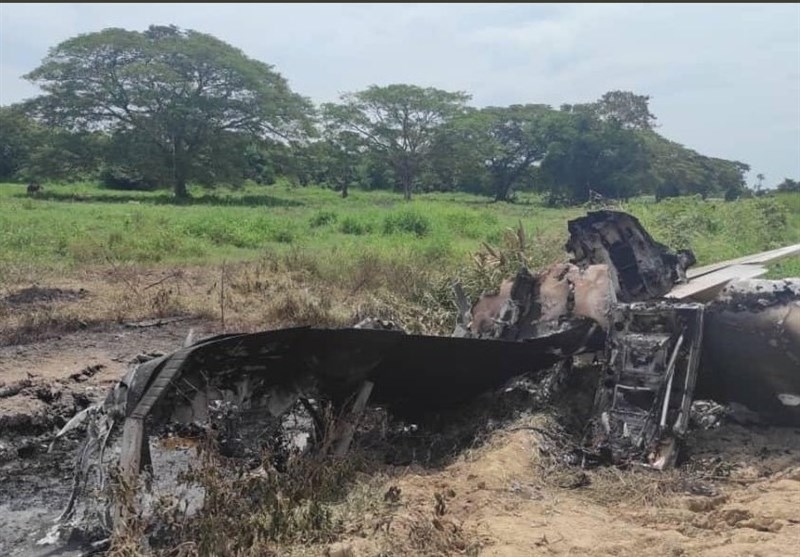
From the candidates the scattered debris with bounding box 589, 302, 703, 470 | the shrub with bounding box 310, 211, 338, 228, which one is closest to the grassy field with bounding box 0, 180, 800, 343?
the shrub with bounding box 310, 211, 338, 228

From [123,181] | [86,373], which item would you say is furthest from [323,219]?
[123,181]

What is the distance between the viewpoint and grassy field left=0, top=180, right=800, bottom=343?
11.5m

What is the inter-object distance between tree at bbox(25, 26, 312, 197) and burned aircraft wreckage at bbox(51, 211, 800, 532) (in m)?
30.3

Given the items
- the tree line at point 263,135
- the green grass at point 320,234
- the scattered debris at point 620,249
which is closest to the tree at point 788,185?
the tree line at point 263,135

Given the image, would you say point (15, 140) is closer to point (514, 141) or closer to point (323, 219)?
point (323, 219)

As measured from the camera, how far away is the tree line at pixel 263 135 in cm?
3553

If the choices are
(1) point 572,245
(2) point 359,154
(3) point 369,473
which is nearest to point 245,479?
(3) point 369,473

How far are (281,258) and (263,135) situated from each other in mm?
24680

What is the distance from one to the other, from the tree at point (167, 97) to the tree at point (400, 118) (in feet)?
31.1

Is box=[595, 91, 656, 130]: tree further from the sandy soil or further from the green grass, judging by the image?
the sandy soil

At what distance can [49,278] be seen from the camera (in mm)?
13922

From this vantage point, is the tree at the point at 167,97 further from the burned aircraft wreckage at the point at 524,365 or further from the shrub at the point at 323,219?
the burned aircraft wreckage at the point at 524,365

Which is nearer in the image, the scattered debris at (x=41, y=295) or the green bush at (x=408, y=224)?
the scattered debris at (x=41, y=295)

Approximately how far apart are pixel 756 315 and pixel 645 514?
8.35 feet
